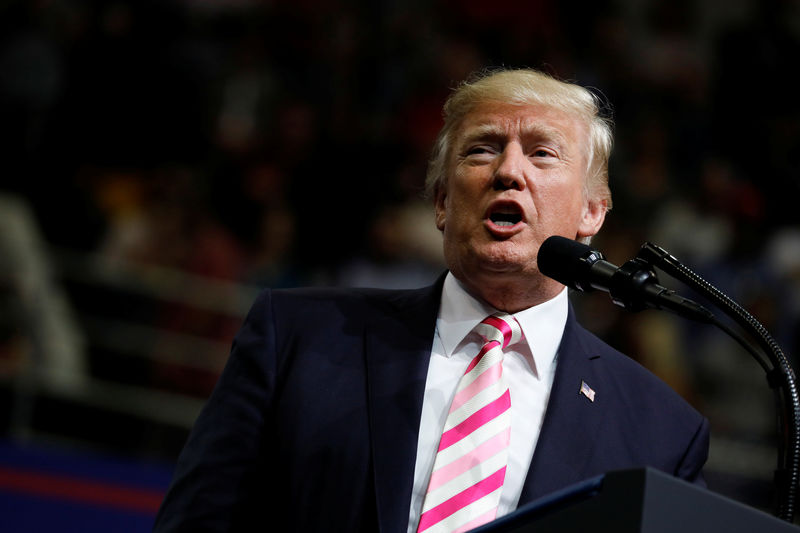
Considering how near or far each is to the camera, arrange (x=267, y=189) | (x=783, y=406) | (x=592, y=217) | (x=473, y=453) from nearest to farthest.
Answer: (x=783, y=406), (x=473, y=453), (x=592, y=217), (x=267, y=189)

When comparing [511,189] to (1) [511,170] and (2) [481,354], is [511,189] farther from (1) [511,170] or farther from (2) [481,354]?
(2) [481,354]

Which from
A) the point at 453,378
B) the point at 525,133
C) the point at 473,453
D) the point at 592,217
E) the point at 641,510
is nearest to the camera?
the point at 641,510

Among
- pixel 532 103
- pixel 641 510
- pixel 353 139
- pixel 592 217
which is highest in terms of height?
pixel 353 139

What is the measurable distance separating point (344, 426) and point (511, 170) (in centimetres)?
53

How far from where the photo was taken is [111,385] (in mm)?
4156

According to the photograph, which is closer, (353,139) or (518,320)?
(518,320)

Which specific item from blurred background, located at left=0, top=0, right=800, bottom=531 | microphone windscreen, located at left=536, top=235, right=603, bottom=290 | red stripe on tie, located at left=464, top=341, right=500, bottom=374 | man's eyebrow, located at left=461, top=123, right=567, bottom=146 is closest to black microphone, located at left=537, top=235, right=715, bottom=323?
microphone windscreen, located at left=536, top=235, right=603, bottom=290

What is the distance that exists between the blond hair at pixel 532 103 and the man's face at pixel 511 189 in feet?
0.06

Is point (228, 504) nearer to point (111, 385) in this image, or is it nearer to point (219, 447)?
point (219, 447)

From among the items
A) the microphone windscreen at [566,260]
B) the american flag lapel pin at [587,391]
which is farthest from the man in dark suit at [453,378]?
the microphone windscreen at [566,260]

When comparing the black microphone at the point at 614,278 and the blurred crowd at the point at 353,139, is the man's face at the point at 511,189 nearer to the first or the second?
the black microphone at the point at 614,278

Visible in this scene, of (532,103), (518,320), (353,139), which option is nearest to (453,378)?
(518,320)

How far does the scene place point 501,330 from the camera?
1.74m

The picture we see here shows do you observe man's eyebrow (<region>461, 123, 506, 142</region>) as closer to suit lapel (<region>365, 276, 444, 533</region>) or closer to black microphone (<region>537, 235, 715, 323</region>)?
suit lapel (<region>365, 276, 444, 533</region>)
